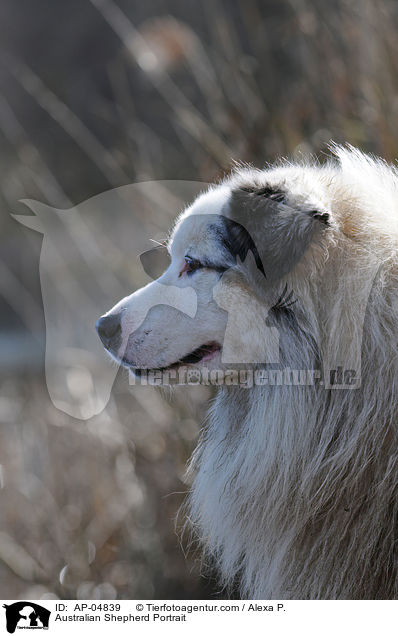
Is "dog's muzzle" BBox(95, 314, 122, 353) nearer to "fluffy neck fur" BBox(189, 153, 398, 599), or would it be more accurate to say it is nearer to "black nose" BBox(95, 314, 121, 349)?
"black nose" BBox(95, 314, 121, 349)

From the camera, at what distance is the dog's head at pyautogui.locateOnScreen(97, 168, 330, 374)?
128 centimetres

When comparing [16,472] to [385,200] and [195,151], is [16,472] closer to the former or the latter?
[195,151]

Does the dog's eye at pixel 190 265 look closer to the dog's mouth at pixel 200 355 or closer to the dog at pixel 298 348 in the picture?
the dog at pixel 298 348

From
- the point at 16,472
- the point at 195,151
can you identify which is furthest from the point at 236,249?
the point at 16,472

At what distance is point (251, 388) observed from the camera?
4.90 feet

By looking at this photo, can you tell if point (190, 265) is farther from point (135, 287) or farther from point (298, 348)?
point (135, 287)

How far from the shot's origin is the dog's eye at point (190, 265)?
4.75 ft
